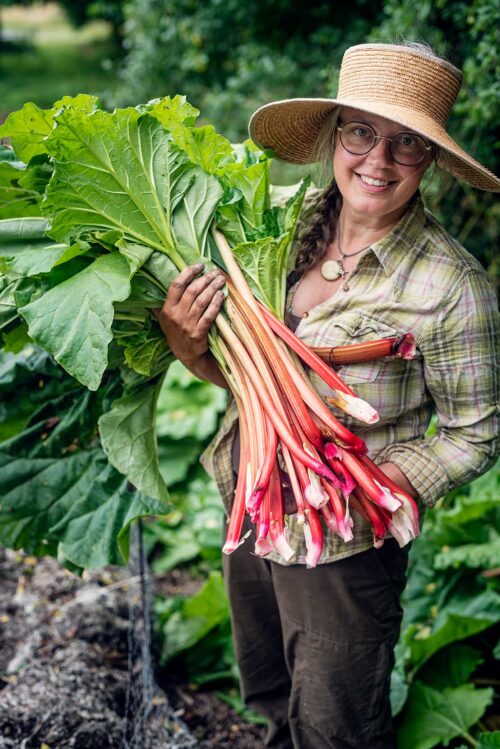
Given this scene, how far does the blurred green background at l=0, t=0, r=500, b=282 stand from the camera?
328cm

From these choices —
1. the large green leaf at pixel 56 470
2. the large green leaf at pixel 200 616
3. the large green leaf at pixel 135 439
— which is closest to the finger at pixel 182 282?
the large green leaf at pixel 135 439

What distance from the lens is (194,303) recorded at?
77.6 inches

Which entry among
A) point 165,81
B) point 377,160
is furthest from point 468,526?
point 165,81

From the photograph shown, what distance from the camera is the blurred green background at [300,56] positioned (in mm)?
3277

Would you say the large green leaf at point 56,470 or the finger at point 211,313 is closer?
the finger at point 211,313

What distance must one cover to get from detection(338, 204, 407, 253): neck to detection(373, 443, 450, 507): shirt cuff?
526 millimetres

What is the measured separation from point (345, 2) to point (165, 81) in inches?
98.9

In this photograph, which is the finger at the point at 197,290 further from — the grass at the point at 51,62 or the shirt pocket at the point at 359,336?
the grass at the point at 51,62

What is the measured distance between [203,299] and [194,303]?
3 centimetres

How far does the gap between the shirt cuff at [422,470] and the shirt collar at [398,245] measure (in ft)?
1.43

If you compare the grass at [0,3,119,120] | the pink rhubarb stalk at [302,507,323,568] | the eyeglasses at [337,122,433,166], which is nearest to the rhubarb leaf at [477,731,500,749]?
the pink rhubarb stalk at [302,507,323,568]

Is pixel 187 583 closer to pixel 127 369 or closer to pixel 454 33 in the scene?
pixel 127 369

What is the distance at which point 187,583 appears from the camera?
387 centimetres

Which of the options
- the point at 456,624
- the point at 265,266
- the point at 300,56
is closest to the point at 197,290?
the point at 265,266
